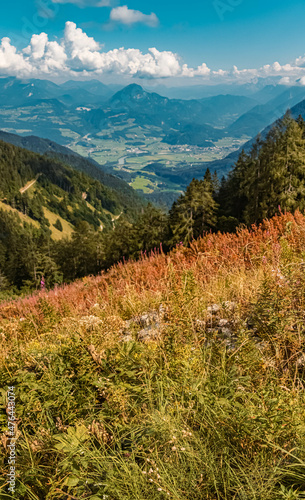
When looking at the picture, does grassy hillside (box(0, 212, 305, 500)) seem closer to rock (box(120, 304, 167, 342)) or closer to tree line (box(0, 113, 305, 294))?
rock (box(120, 304, 167, 342))

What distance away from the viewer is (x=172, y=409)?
2.24m

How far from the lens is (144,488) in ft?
5.74

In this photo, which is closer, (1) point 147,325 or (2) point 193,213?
(1) point 147,325

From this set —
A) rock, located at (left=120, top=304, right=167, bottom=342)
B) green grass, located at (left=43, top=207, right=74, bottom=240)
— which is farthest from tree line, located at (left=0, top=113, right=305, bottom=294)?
green grass, located at (left=43, top=207, right=74, bottom=240)

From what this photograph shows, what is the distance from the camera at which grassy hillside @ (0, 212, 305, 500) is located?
1784 millimetres

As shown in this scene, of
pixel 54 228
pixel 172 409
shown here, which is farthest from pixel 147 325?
pixel 54 228

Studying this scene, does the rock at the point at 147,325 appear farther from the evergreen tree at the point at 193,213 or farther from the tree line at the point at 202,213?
the evergreen tree at the point at 193,213

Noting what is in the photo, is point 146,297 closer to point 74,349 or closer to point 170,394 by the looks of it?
point 74,349

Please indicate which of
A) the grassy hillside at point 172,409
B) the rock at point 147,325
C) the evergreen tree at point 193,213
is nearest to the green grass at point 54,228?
the evergreen tree at point 193,213

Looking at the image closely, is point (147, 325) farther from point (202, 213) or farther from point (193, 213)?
point (202, 213)

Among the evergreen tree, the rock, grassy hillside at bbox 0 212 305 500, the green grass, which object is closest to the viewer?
grassy hillside at bbox 0 212 305 500

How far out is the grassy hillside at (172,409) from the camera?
1.78 metres

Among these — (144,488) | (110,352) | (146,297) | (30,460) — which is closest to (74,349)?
(110,352)

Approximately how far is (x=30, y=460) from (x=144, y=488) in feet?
3.42
